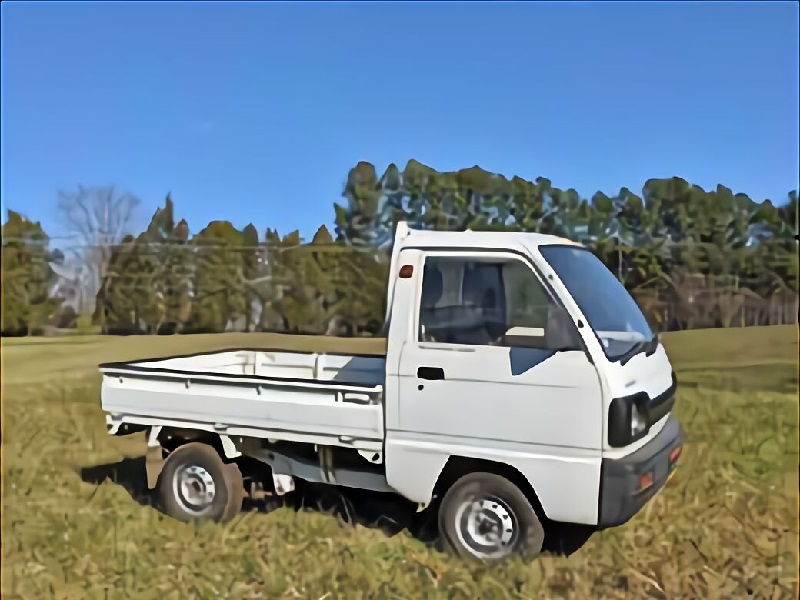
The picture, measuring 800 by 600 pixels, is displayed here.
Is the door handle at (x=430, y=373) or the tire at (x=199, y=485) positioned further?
the tire at (x=199, y=485)

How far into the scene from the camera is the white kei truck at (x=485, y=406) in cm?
356

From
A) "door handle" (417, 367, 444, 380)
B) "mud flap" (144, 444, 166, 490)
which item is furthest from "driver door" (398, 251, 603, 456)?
"mud flap" (144, 444, 166, 490)

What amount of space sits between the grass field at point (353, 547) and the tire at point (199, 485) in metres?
0.11

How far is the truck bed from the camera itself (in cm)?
404

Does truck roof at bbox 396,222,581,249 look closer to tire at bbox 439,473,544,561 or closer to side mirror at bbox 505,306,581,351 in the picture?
side mirror at bbox 505,306,581,351

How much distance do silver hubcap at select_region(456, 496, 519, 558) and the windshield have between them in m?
0.97

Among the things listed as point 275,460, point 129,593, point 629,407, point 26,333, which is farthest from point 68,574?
point 26,333

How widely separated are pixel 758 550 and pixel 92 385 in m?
8.81

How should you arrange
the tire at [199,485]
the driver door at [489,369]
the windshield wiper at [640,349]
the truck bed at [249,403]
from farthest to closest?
the tire at [199,485] → the truck bed at [249,403] → the windshield wiper at [640,349] → the driver door at [489,369]

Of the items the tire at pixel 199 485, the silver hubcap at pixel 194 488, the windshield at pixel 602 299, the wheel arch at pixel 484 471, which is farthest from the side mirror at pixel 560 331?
the silver hubcap at pixel 194 488

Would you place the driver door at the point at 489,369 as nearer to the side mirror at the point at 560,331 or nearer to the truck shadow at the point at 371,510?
the side mirror at the point at 560,331

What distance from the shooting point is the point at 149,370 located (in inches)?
189

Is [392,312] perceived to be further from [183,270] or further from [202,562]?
[183,270]

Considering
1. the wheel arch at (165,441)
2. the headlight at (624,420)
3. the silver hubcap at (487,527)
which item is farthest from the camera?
the wheel arch at (165,441)
